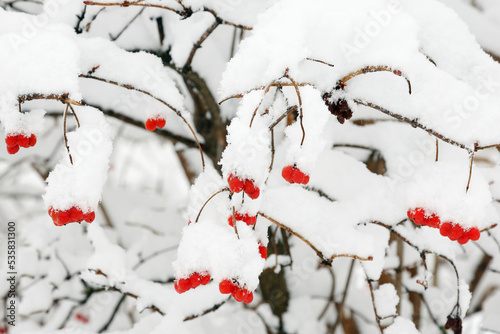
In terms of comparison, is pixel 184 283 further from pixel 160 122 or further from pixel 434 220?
pixel 434 220

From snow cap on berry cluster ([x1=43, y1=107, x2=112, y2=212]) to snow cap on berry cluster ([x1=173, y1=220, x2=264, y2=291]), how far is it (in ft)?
0.81

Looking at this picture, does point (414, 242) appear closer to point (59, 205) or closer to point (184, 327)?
point (184, 327)

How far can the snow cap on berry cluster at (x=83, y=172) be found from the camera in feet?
3.32

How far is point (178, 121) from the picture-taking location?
73.9 inches

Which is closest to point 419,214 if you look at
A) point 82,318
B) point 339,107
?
point 339,107

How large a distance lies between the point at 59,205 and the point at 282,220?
57 cm

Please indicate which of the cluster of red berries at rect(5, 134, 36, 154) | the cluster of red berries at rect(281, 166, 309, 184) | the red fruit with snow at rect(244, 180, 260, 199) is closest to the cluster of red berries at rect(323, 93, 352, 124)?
the cluster of red berries at rect(281, 166, 309, 184)

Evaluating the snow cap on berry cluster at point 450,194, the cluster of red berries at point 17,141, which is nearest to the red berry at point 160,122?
the cluster of red berries at point 17,141

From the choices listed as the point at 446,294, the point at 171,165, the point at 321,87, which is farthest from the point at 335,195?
the point at 171,165

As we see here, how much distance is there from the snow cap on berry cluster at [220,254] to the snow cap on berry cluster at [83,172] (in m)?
0.25

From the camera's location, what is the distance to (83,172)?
3.32 feet

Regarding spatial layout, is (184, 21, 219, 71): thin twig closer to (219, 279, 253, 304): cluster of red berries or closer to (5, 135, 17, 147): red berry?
(5, 135, 17, 147): red berry

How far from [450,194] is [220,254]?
0.62 meters

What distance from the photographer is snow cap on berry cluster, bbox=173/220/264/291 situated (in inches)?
38.3
